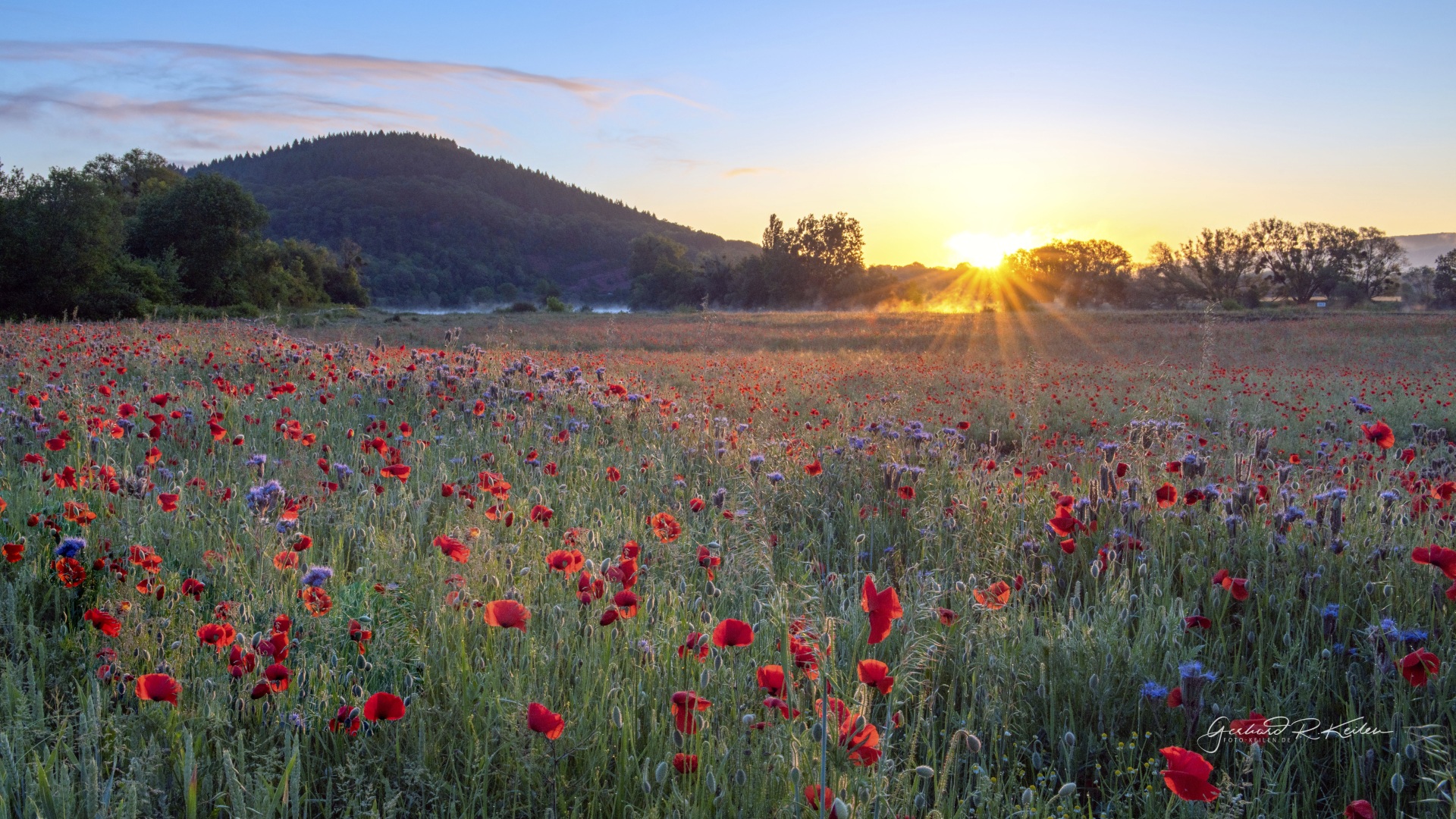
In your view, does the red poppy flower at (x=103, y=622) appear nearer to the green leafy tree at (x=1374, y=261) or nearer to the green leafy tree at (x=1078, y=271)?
the green leafy tree at (x=1078, y=271)

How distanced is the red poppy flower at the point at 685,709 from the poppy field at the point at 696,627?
0.02 metres

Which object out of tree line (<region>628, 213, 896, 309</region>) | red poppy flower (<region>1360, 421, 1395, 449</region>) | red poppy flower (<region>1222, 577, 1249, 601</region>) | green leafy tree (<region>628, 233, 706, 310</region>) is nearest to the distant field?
red poppy flower (<region>1360, 421, 1395, 449</region>)

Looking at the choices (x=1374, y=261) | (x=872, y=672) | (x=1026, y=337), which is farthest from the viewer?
(x=1374, y=261)

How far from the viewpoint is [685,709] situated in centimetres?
161

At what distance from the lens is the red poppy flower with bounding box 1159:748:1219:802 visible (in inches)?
49.5

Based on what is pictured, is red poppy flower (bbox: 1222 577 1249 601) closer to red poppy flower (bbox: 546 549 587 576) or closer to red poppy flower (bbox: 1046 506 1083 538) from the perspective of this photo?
red poppy flower (bbox: 1046 506 1083 538)

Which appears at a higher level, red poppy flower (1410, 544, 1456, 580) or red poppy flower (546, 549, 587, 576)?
red poppy flower (546, 549, 587, 576)

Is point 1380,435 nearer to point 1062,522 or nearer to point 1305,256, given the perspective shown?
point 1062,522

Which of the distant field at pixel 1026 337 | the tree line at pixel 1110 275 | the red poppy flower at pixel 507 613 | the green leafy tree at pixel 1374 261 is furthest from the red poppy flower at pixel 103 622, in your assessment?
the green leafy tree at pixel 1374 261

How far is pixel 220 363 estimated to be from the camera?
7.93m

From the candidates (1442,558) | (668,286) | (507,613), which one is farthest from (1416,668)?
(668,286)

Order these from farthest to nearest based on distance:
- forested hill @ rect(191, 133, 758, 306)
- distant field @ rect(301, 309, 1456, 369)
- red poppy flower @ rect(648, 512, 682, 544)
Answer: forested hill @ rect(191, 133, 758, 306), distant field @ rect(301, 309, 1456, 369), red poppy flower @ rect(648, 512, 682, 544)

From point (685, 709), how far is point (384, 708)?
59 cm

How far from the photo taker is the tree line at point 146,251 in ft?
91.2
